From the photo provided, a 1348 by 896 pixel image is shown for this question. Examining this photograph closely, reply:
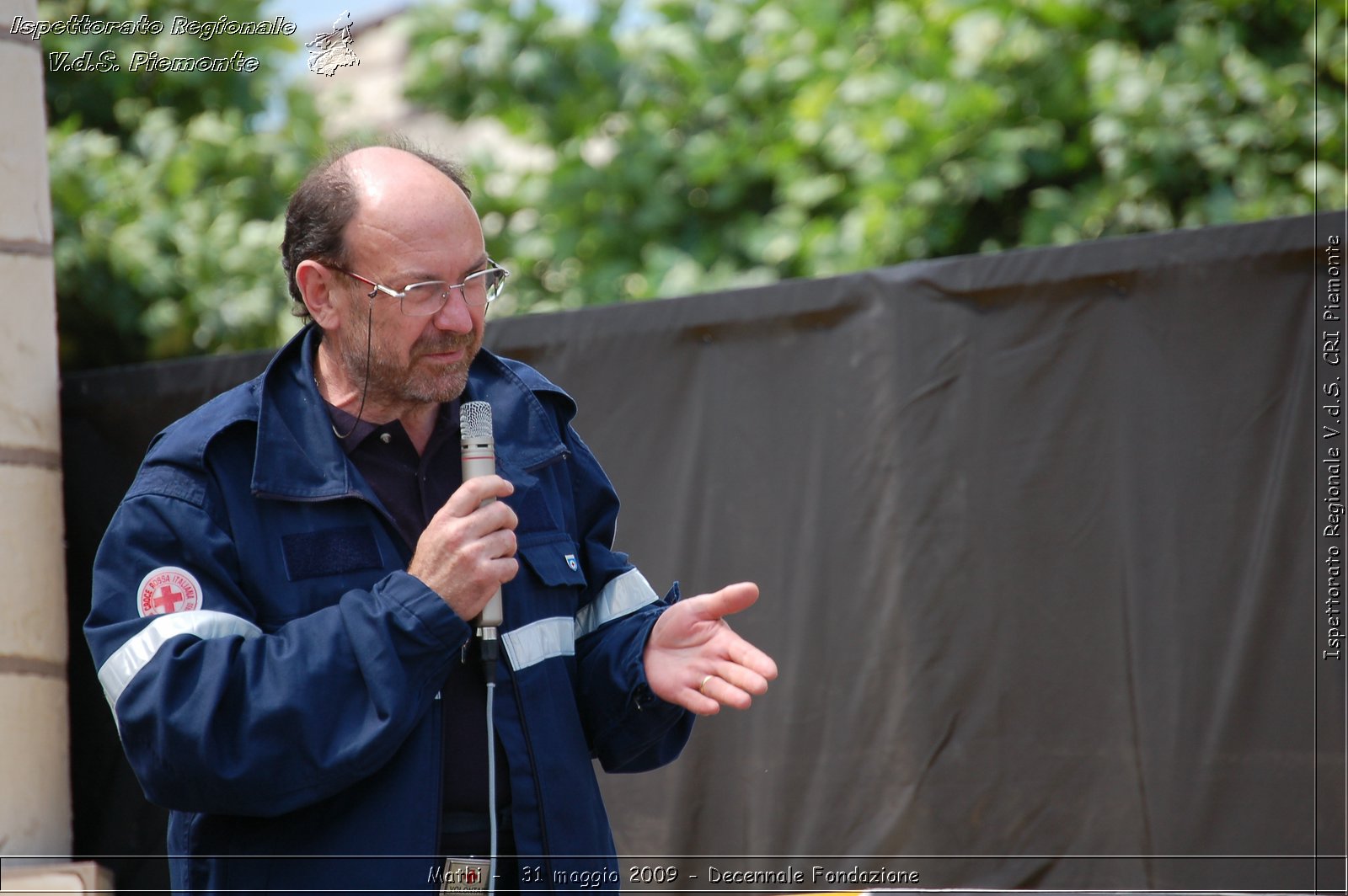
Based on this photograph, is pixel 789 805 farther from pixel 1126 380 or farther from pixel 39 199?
pixel 39 199

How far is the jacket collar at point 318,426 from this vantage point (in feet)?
6.86

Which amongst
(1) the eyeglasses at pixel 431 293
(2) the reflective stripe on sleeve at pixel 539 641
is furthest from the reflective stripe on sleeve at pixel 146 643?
(1) the eyeglasses at pixel 431 293

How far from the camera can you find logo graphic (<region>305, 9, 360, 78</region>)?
384 cm

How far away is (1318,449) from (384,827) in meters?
2.43

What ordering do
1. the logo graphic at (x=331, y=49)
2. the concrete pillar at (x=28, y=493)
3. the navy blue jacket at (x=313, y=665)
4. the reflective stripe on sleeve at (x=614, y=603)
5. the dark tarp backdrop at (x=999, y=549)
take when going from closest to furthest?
the navy blue jacket at (x=313, y=665)
the reflective stripe on sleeve at (x=614, y=603)
the dark tarp backdrop at (x=999, y=549)
the concrete pillar at (x=28, y=493)
the logo graphic at (x=331, y=49)

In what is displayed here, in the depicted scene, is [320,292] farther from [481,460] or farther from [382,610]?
[382,610]

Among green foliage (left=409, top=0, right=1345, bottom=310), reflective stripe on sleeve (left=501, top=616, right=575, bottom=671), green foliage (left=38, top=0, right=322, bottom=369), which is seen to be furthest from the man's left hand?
green foliage (left=38, top=0, right=322, bottom=369)

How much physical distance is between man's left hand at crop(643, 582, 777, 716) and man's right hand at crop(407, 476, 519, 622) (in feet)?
1.11

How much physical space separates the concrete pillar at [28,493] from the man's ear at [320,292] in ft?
4.98

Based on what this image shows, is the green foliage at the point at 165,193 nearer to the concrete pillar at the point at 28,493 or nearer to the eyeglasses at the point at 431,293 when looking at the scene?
the concrete pillar at the point at 28,493

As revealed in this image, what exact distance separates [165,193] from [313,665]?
5.59 m

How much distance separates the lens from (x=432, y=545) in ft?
6.46

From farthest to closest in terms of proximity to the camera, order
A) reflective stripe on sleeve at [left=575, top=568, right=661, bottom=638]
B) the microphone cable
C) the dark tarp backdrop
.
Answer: the dark tarp backdrop
reflective stripe on sleeve at [left=575, top=568, right=661, bottom=638]
the microphone cable

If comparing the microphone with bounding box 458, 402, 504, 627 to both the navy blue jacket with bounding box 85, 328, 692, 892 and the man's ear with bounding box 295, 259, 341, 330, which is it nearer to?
the navy blue jacket with bounding box 85, 328, 692, 892
